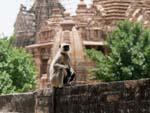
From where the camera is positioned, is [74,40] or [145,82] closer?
[145,82]

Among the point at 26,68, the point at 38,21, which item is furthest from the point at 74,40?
the point at 38,21

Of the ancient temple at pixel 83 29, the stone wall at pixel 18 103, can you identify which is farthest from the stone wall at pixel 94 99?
the ancient temple at pixel 83 29

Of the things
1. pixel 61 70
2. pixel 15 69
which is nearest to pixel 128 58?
pixel 15 69

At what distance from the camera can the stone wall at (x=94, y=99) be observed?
913 centimetres

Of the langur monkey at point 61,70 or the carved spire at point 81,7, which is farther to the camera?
the carved spire at point 81,7

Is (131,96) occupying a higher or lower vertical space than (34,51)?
lower

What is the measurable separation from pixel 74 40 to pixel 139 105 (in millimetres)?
26527

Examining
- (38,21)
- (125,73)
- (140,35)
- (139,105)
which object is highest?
(38,21)

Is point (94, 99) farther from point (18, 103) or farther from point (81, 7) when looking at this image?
point (81, 7)

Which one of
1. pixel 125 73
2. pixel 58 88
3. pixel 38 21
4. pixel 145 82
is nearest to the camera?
pixel 145 82

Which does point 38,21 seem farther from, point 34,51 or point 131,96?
point 131,96

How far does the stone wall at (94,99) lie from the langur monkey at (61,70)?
0.63 ft

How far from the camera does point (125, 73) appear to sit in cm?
2758

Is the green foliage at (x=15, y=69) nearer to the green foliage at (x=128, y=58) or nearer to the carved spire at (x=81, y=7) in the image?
the green foliage at (x=128, y=58)
